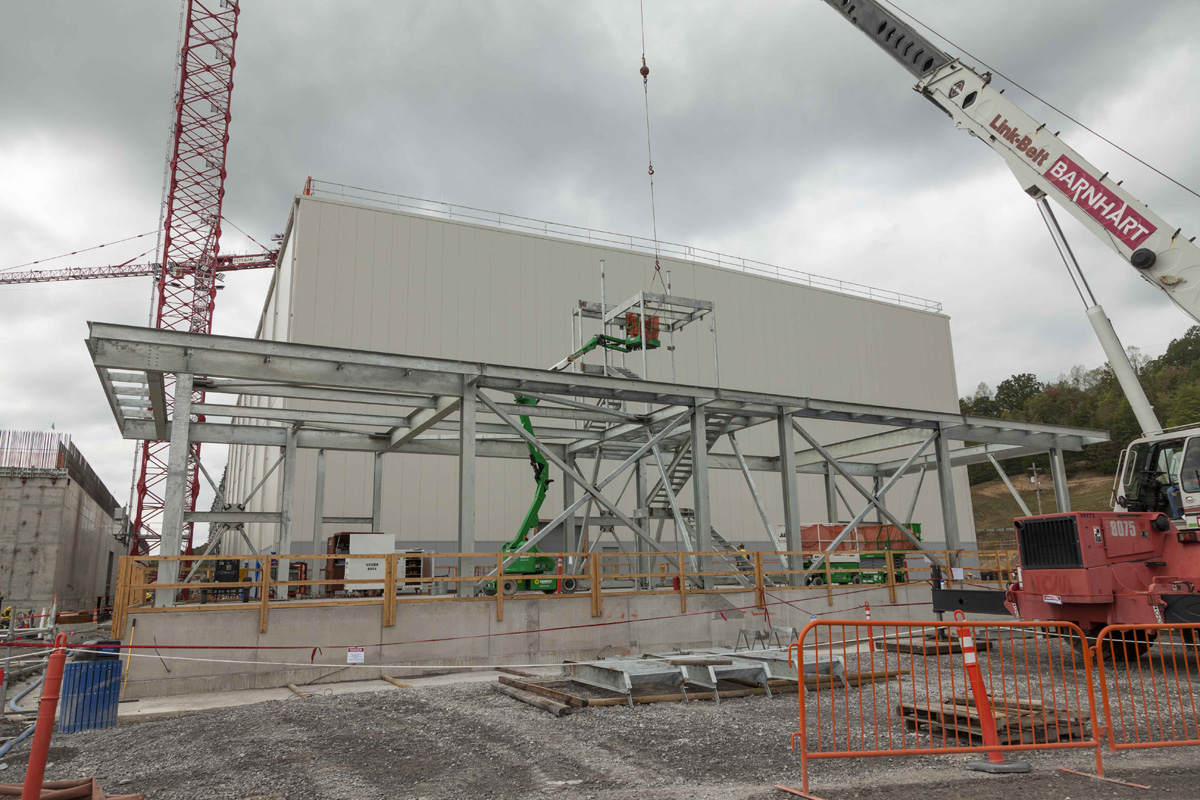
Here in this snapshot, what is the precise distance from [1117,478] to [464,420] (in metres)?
13.3

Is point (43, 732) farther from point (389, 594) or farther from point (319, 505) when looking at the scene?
point (319, 505)

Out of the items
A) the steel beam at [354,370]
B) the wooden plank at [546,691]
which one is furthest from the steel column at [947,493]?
the wooden plank at [546,691]

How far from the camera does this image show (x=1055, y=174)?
1552cm

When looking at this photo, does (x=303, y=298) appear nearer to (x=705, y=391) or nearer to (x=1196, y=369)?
(x=705, y=391)

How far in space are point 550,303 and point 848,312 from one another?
58.6ft

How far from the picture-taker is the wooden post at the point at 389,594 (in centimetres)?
1470

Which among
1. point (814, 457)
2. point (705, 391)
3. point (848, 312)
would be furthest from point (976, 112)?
point (848, 312)

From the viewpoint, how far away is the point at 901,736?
8.59 metres

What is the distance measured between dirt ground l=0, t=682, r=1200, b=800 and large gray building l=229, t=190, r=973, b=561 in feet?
53.5

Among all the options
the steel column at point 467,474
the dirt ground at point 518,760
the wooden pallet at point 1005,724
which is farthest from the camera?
the steel column at point 467,474

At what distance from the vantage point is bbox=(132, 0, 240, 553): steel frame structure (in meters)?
51.5

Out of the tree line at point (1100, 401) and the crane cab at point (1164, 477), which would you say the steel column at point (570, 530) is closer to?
the crane cab at point (1164, 477)

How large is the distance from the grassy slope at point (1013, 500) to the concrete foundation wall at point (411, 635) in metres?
70.6

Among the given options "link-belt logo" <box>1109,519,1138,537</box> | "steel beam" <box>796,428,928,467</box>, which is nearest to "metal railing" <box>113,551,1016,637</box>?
"steel beam" <box>796,428,928,467</box>
